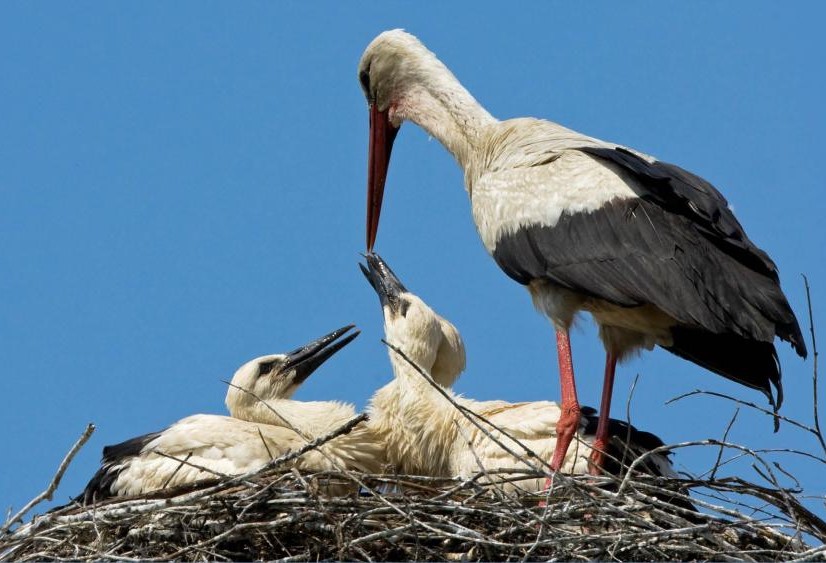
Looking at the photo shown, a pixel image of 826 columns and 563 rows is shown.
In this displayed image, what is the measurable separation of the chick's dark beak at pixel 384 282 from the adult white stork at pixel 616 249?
896 mm

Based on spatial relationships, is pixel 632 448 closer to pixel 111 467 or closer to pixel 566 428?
pixel 566 428

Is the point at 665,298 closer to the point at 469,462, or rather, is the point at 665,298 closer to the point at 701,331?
the point at 701,331

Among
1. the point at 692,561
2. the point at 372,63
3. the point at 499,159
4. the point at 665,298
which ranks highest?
the point at 372,63

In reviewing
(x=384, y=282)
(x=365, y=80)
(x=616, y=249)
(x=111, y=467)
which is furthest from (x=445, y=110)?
(x=111, y=467)

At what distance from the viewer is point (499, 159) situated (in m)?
7.49

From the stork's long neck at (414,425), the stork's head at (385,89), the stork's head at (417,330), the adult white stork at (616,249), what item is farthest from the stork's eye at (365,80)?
the stork's long neck at (414,425)

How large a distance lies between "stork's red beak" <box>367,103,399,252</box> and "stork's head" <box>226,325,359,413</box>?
56 centimetres

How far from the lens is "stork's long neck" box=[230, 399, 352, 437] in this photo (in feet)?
25.3

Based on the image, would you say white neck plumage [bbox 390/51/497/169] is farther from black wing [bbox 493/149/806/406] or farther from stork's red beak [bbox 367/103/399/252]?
black wing [bbox 493/149/806/406]

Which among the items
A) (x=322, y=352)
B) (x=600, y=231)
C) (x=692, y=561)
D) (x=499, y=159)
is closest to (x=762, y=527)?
(x=692, y=561)

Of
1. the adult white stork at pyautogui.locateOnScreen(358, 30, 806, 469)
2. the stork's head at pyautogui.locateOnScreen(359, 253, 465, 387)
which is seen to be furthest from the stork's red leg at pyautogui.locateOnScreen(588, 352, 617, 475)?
the stork's head at pyautogui.locateOnScreen(359, 253, 465, 387)

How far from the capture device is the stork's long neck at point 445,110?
25.7 feet

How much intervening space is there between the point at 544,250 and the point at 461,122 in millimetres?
1178

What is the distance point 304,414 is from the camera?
7.82 metres
